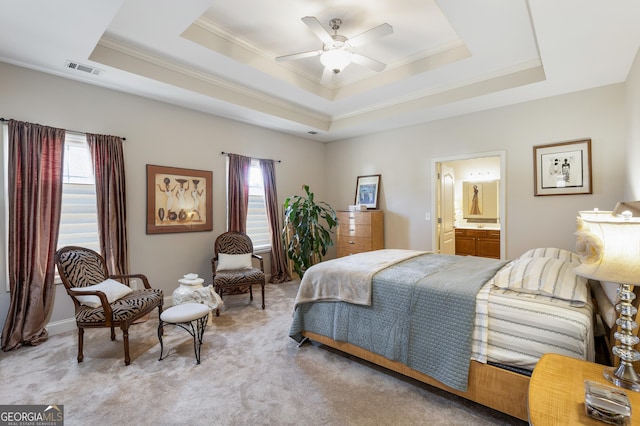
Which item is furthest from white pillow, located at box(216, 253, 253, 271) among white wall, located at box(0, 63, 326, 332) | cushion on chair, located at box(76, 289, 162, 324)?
cushion on chair, located at box(76, 289, 162, 324)

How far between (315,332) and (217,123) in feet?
11.1

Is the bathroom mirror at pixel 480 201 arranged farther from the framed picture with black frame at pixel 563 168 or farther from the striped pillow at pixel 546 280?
the striped pillow at pixel 546 280

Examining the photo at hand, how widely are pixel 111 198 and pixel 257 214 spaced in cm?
216

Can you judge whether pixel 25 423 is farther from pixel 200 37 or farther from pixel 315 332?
pixel 200 37

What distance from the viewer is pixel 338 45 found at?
2.69 meters

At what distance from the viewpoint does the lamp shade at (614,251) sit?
1189 mm

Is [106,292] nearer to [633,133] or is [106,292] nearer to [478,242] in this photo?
[633,133]

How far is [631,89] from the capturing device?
289cm

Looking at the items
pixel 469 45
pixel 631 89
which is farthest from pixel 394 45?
pixel 631 89

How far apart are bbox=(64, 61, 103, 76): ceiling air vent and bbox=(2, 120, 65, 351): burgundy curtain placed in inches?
26.5

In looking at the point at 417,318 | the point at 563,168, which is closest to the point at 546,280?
the point at 417,318

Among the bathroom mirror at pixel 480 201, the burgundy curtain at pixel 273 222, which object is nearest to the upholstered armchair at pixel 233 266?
the burgundy curtain at pixel 273 222

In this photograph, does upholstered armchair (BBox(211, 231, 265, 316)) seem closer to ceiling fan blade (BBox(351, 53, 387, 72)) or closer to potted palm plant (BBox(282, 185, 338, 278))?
potted palm plant (BBox(282, 185, 338, 278))

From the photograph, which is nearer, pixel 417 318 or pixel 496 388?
pixel 496 388
